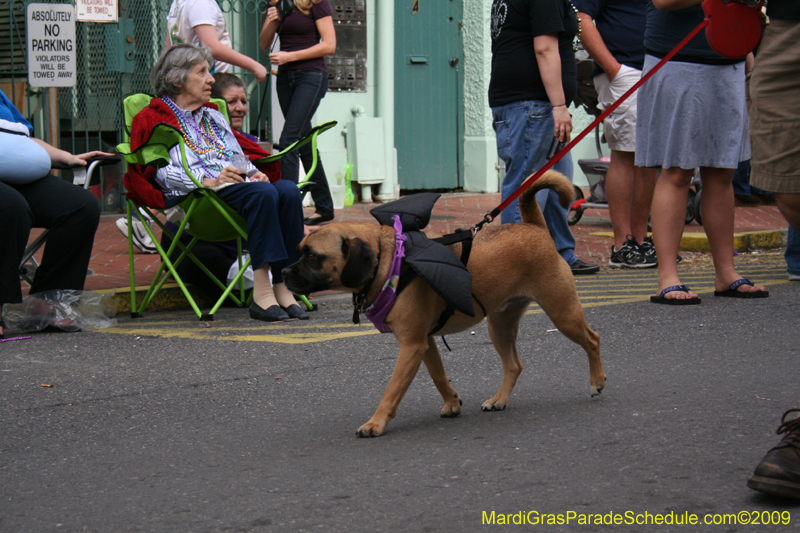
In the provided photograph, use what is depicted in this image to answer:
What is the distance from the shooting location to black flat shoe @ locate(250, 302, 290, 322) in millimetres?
5473

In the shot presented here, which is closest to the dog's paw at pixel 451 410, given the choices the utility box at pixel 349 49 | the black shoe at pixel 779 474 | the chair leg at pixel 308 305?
the black shoe at pixel 779 474

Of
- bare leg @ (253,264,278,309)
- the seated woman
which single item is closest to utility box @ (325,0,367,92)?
bare leg @ (253,264,278,309)

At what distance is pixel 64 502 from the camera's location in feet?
8.57

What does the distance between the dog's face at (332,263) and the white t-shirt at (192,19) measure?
13.1 feet

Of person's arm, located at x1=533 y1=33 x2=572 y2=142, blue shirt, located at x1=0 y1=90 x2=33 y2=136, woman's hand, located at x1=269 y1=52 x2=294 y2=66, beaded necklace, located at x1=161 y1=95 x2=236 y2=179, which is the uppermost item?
woman's hand, located at x1=269 y1=52 x2=294 y2=66

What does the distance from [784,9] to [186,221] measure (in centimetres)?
356

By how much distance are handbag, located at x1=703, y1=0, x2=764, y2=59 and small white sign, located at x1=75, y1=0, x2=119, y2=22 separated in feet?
24.2

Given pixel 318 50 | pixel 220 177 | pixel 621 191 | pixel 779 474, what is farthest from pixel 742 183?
pixel 779 474

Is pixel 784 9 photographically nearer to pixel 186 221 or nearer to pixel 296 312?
pixel 296 312

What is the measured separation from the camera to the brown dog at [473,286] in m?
3.20

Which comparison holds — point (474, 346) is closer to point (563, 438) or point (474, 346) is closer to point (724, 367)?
point (724, 367)

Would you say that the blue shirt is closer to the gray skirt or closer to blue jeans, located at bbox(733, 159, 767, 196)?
the gray skirt

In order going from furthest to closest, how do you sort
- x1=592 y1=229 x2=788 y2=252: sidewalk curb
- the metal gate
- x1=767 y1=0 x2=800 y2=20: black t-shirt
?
the metal gate < x1=592 y1=229 x2=788 y2=252: sidewalk curb < x1=767 y1=0 x2=800 y2=20: black t-shirt

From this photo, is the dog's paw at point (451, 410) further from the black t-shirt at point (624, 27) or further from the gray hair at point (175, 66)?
the black t-shirt at point (624, 27)
